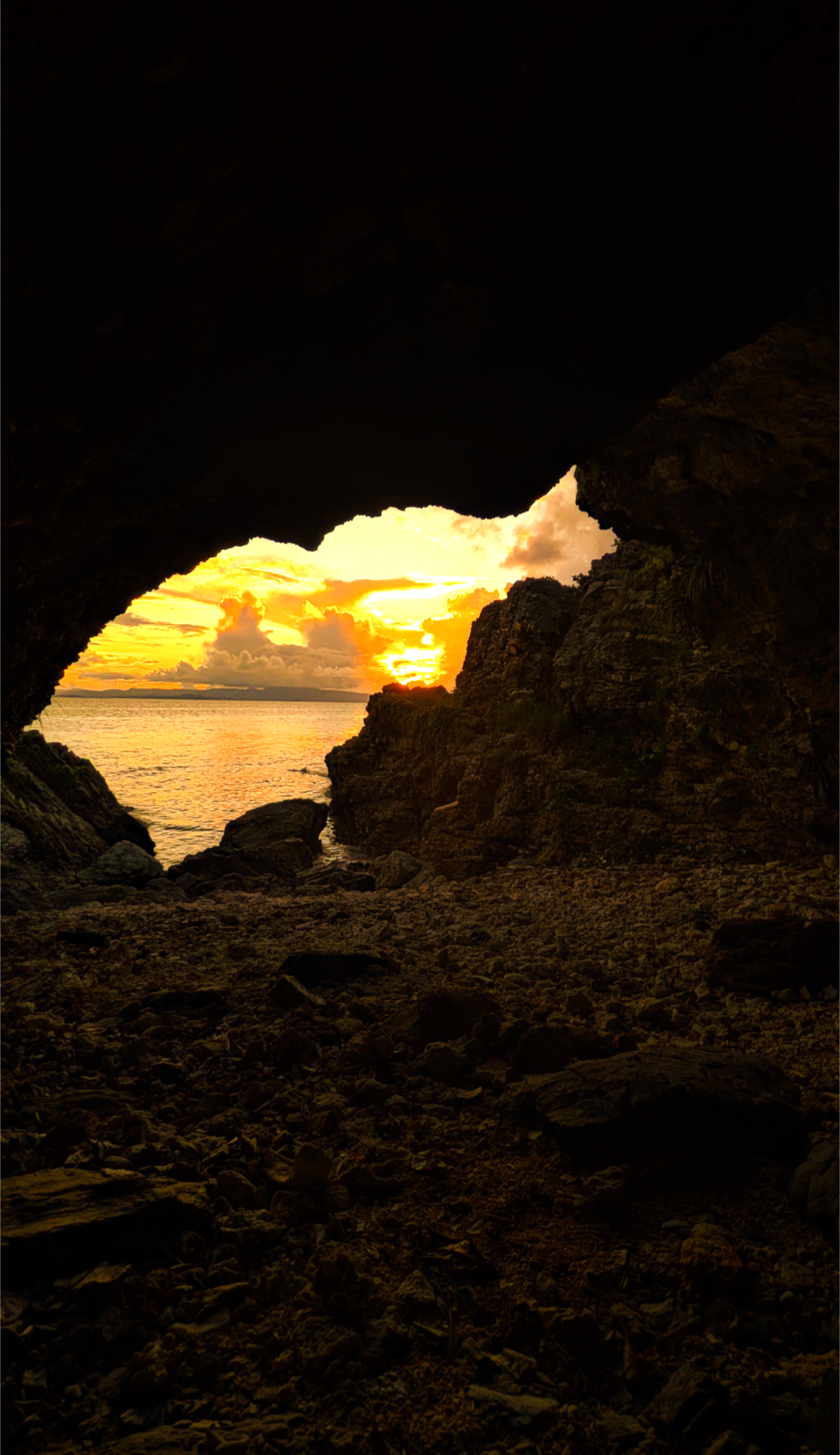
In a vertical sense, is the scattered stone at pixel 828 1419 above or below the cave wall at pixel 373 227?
below

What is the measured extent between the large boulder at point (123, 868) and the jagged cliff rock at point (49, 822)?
0.39 meters

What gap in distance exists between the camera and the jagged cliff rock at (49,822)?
973 cm

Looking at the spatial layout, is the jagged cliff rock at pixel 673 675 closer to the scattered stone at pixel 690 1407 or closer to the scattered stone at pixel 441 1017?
the scattered stone at pixel 441 1017

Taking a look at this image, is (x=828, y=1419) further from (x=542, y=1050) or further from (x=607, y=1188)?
(x=542, y=1050)

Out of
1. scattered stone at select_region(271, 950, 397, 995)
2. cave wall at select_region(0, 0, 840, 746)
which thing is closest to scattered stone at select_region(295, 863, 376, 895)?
scattered stone at select_region(271, 950, 397, 995)

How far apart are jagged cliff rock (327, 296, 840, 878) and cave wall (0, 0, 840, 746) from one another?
62.8 inches

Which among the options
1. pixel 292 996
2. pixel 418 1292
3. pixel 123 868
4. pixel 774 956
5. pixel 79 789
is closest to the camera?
pixel 418 1292

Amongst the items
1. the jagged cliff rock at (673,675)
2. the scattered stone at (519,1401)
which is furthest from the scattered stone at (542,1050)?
the jagged cliff rock at (673,675)

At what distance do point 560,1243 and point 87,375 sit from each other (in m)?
4.59

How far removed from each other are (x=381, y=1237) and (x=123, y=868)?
9.43 meters

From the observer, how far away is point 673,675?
33.6ft

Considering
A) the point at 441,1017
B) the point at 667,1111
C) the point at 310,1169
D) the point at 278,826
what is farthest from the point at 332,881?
the point at 667,1111

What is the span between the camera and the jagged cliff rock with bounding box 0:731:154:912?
973 cm

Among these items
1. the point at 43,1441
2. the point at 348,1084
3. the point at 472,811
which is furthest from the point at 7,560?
the point at 472,811
